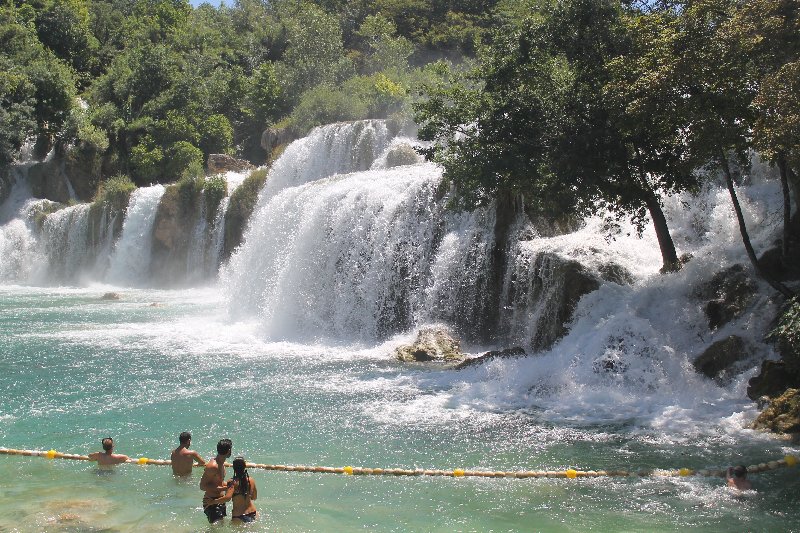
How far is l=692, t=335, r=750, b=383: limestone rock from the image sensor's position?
11289 mm

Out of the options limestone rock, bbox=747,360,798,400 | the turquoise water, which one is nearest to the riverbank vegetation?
the turquoise water

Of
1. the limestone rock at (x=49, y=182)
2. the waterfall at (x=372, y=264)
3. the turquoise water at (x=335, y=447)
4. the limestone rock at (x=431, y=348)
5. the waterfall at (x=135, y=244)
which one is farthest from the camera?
the limestone rock at (x=49, y=182)

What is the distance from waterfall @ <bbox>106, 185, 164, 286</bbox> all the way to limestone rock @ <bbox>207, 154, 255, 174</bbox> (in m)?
2.74

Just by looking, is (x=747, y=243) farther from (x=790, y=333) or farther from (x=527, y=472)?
(x=527, y=472)

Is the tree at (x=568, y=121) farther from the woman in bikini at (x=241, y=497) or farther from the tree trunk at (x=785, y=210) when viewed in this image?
the woman in bikini at (x=241, y=497)

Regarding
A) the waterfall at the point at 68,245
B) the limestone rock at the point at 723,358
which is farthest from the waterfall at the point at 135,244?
the limestone rock at the point at 723,358

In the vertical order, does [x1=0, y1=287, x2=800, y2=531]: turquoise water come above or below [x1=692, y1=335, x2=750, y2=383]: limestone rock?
below

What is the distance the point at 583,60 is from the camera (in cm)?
1325

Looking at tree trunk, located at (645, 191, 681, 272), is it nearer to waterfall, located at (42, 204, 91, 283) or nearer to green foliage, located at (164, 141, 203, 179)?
waterfall, located at (42, 204, 91, 283)

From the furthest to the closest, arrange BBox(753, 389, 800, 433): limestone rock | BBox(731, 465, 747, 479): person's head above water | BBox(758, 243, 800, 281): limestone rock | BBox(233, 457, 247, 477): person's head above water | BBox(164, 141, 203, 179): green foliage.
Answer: BBox(164, 141, 203, 179): green foliage → BBox(758, 243, 800, 281): limestone rock → BBox(753, 389, 800, 433): limestone rock → BBox(731, 465, 747, 479): person's head above water → BBox(233, 457, 247, 477): person's head above water

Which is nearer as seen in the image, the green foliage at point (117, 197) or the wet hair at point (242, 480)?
the wet hair at point (242, 480)

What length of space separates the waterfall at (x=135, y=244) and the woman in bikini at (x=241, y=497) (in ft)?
82.0

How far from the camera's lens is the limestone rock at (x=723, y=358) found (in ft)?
37.0

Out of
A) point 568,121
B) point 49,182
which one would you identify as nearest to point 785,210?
point 568,121
